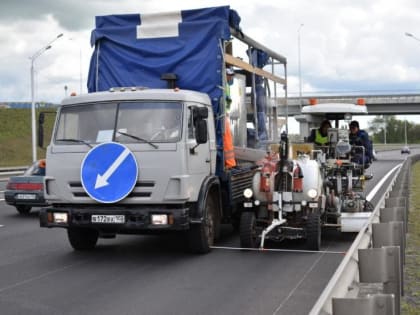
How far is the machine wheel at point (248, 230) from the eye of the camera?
10.6m

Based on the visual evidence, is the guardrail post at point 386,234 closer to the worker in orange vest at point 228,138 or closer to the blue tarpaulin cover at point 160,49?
the worker in orange vest at point 228,138

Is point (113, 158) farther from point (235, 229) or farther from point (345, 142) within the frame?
point (345, 142)

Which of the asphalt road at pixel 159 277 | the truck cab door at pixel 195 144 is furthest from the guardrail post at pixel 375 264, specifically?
the truck cab door at pixel 195 144

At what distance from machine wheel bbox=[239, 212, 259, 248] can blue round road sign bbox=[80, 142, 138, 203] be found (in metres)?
2.06

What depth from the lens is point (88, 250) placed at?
11.2 metres

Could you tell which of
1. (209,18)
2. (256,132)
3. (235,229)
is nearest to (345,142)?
(256,132)

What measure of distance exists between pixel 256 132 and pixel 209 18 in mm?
2890

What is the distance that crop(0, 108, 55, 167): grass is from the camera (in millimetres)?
68375

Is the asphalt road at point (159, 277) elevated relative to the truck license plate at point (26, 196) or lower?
lower

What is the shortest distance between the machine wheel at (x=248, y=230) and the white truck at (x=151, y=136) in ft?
1.69

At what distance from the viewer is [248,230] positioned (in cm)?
1062

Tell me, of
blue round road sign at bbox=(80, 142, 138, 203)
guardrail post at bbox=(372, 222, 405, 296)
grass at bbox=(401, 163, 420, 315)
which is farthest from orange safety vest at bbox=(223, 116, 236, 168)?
guardrail post at bbox=(372, 222, 405, 296)

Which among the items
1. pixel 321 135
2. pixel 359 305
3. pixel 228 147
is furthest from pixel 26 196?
pixel 359 305

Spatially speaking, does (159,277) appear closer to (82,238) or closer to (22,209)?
(82,238)
